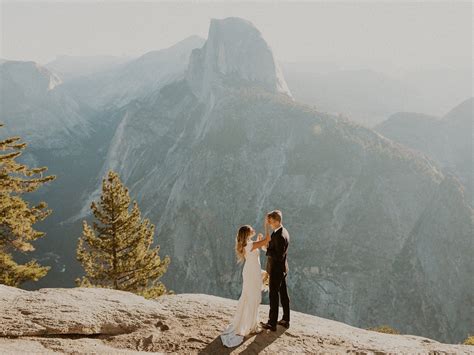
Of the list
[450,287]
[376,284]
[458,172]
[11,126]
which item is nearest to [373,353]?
[376,284]

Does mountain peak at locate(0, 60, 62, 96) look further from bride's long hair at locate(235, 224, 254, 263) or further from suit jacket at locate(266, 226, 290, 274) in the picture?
suit jacket at locate(266, 226, 290, 274)

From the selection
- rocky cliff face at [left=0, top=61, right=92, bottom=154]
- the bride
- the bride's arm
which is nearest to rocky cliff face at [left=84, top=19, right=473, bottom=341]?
the bride

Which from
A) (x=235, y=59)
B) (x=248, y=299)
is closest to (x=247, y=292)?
(x=248, y=299)

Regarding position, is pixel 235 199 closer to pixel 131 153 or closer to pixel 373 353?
pixel 131 153

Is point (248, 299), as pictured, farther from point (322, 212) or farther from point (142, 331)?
point (322, 212)

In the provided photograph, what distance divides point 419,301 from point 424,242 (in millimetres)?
11653

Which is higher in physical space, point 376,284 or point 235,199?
point 235,199

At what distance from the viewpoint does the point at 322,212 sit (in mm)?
72438

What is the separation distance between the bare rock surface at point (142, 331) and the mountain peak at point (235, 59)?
120 m

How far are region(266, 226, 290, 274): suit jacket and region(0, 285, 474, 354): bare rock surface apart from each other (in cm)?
176

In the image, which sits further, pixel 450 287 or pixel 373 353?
pixel 450 287

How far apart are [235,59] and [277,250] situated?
13088 cm

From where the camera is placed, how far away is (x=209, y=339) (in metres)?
8.29

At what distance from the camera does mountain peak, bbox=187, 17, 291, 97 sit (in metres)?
129
